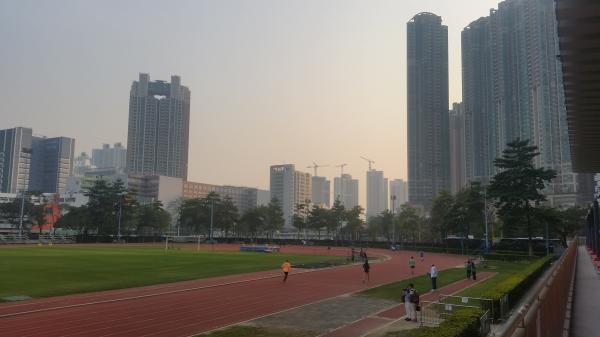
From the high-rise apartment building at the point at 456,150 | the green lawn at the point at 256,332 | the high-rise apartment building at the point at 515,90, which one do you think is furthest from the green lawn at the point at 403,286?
the high-rise apartment building at the point at 456,150

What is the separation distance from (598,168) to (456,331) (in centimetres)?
1819

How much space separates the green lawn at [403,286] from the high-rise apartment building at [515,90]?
7951 cm

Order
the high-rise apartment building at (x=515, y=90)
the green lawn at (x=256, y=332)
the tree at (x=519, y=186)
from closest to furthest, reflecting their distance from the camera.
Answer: the green lawn at (x=256, y=332), the tree at (x=519, y=186), the high-rise apartment building at (x=515, y=90)

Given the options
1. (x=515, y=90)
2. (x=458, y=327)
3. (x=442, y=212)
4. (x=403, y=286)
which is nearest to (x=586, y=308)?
(x=458, y=327)

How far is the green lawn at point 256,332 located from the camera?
55.1 feet

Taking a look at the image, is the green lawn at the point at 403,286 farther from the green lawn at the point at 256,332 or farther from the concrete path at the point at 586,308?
the green lawn at the point at 256,332

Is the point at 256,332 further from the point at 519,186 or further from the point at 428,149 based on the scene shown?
the point at 428,149

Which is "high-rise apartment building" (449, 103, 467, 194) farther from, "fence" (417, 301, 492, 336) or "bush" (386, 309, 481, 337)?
"bush" (386, 309, 481, 337)

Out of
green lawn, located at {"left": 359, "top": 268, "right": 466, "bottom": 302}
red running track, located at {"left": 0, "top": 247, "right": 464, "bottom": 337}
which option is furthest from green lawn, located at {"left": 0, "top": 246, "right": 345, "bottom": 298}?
green lawn, located at {"left": 359, "top": 268, "right": 466, "bottom": 302}

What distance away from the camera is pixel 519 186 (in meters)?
57.8

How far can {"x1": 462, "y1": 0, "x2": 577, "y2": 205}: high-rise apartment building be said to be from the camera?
125625 millimetres

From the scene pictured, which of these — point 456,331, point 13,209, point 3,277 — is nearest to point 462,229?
point 3,277

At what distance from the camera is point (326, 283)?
33688mm

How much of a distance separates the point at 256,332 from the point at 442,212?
82606 millimetres
